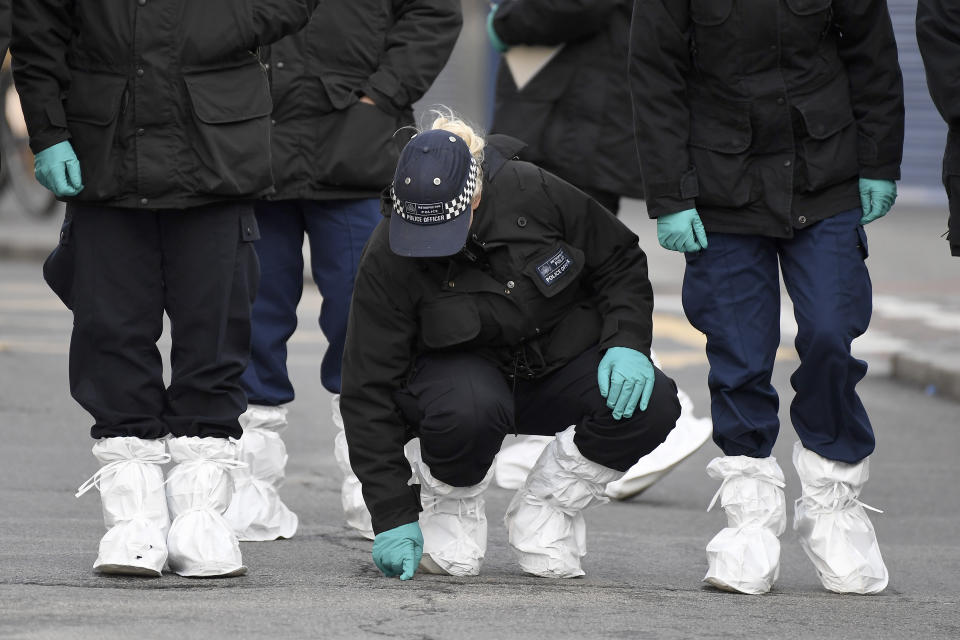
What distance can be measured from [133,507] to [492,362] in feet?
3.33

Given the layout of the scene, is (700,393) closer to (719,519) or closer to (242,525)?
(719,519)

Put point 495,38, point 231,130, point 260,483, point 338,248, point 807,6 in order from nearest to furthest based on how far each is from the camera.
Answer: point 231,130 → point 807,6 → point 260,483 → point 338,248 → point 495,38

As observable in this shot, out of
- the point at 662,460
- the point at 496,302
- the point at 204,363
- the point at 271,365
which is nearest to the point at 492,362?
the point at 496,302

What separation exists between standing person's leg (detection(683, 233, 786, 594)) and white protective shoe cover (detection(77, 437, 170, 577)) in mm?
1392

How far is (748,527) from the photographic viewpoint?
15.0 feet

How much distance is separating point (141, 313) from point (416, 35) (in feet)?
4.72

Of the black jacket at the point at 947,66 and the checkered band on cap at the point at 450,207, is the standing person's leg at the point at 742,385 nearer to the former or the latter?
the black jacket at the point at 947,66

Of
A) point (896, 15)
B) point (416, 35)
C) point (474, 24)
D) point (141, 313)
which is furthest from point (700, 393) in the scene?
point (474, 24)

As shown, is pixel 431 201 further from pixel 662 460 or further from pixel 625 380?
pixel 662 460

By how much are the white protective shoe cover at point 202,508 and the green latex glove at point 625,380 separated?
0.96 m

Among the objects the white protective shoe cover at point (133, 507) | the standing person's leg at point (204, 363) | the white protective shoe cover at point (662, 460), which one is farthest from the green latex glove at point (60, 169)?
the white protective shoe cover at point (662, 460)

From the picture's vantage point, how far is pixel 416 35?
215 inches

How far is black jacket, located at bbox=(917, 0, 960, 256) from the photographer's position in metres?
4.48

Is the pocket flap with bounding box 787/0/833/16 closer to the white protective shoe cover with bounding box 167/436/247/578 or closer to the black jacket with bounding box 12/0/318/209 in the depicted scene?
the black jacket with bounding box 12/0/318/209
